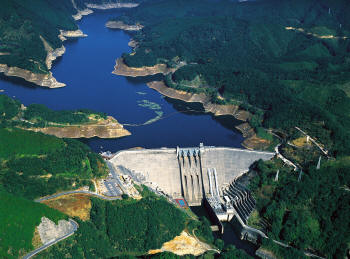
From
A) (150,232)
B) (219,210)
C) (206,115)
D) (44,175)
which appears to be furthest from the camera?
(206,115)

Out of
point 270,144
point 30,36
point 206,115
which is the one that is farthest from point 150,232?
point 30,36

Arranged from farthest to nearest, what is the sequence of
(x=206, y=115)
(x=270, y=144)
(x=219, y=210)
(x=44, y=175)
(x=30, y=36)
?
(x=30, y=36) < (x=206, y=115) < (x=270, y=144) < (x=219, y=210) < (x=44, y=175)

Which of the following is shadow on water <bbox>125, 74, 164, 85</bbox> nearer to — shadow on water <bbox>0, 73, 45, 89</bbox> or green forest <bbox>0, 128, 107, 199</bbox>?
shadow on water <bbox>0, 73, 45, 89</bbox>

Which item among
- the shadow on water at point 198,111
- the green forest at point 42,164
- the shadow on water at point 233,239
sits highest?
the green forest at point 42,164

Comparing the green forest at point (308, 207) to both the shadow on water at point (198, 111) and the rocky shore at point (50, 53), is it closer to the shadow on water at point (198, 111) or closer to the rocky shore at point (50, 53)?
the shadow on water at point (198, 111)

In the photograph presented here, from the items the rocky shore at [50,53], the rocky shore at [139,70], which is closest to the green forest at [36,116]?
the rocky shore at [139,70]

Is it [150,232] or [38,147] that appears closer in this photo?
[150,232]

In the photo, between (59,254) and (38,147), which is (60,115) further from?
(59,254)
